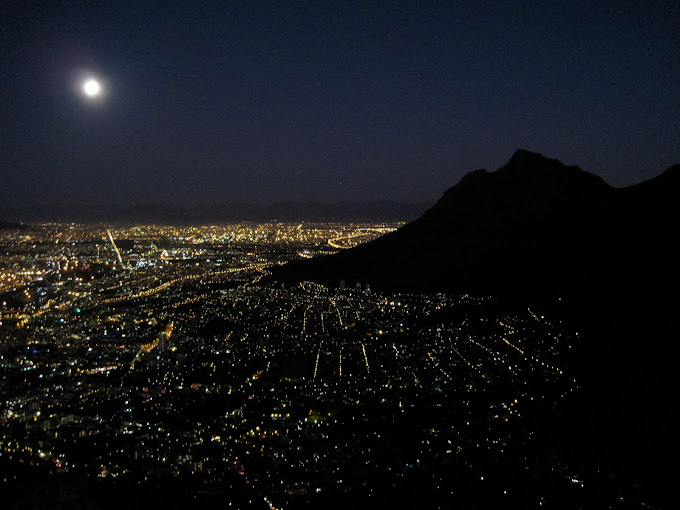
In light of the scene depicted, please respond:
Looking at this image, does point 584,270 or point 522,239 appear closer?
point 584,270

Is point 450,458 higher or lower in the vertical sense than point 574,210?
lower

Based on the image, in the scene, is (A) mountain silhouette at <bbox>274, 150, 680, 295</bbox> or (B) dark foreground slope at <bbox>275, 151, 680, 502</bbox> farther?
(A) mountain silhouette at <bbox>274, 150, 680, 295</bbox>

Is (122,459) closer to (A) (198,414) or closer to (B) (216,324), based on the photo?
(A) (198,414)

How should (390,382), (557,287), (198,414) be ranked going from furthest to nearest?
(557,287) → (390,382) → (198,414)

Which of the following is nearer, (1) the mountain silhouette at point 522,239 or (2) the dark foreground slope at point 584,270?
(2) the dark foreground slope at point 584,270

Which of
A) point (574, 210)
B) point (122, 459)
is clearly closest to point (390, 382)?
point (122, 459)

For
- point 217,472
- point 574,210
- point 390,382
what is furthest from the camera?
point 574,210

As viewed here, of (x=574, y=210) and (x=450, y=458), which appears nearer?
(x=450, y=458)

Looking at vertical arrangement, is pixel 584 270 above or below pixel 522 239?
below
